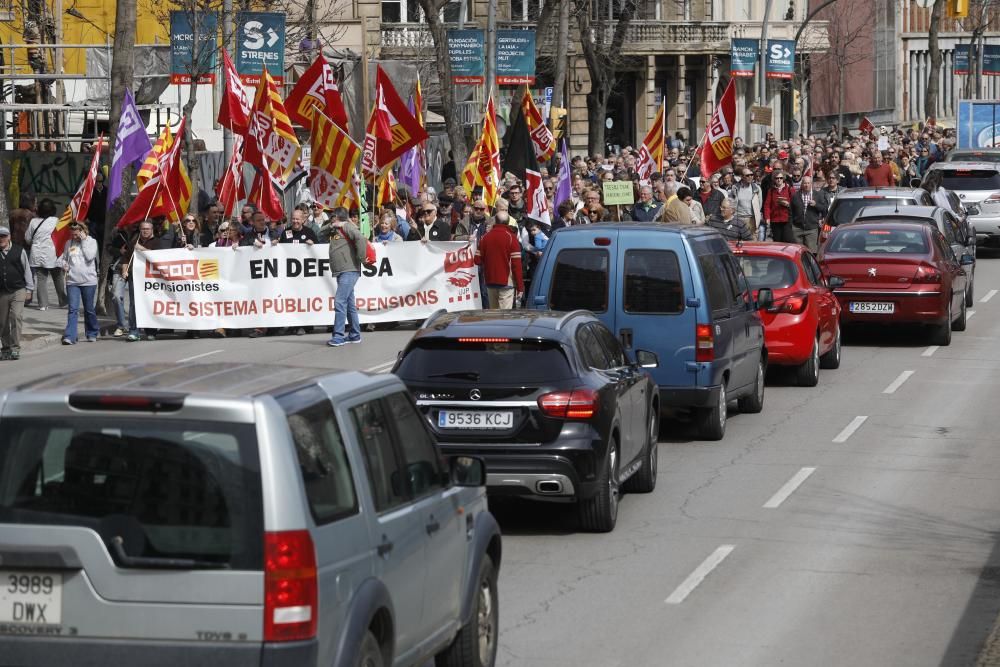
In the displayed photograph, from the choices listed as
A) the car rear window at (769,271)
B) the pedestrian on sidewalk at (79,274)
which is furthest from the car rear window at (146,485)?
the pedestrian on sidewalk at (79,274)

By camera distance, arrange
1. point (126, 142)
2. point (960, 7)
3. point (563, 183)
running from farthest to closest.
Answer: point (960, 7) < point (563, 183) < point (126, 142)

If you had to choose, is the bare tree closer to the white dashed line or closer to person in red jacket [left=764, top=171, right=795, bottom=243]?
person in red jacket [left=764, top=171, right=795, bottom=243]

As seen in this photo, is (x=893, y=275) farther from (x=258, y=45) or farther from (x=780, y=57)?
(x=780, y=57)

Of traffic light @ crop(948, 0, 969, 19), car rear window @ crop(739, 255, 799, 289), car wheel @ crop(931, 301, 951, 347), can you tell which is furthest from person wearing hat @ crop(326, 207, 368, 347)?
traffic light @ crop(948, 0, 969, 19)

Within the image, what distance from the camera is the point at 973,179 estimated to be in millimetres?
38688

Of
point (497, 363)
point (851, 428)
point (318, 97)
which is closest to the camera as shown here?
point (497, 363)

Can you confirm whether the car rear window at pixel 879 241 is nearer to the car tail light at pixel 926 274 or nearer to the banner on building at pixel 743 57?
the car tail light at pixel 926 274

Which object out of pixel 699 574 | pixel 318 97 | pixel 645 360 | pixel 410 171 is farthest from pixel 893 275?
pixel 699 574

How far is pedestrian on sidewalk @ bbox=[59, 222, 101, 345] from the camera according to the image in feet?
76.1

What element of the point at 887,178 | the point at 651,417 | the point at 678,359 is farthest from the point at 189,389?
the point at 887,178

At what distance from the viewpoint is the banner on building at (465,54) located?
119ft

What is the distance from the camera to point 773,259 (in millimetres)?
19344

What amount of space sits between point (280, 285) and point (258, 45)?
6.30 meters

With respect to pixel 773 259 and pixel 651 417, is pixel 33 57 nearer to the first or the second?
pixel 773 259
